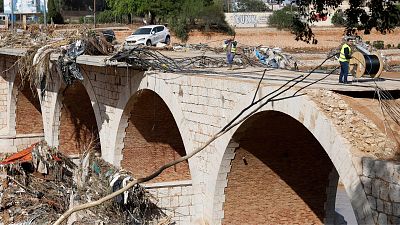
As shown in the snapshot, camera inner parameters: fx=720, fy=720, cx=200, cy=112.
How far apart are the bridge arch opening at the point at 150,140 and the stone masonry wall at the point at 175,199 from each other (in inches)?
17.0

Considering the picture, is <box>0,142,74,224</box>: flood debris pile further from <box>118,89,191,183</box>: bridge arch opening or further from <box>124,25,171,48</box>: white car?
<box>124,25,171,48</box>: white car

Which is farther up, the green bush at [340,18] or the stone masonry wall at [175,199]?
the green bush at [340,18]

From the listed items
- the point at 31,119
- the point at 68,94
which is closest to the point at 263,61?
the point at 68,94

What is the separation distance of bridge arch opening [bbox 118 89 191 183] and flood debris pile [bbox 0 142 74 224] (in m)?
1.81

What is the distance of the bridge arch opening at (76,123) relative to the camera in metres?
21.5

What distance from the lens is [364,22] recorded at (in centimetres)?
1182

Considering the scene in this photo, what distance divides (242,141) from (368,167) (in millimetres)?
4331

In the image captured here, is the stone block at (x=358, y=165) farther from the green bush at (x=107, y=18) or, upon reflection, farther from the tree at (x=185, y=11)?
the green bush at (x=107, y=18)

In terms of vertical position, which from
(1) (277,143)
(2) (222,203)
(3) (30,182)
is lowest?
(3) (30,182)

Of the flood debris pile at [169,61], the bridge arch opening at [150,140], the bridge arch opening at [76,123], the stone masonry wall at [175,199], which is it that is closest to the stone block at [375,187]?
the flood debris pile at [169,61]

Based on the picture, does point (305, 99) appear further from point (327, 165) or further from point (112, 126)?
point (112, 126)

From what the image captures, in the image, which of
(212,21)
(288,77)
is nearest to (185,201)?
(288,77)

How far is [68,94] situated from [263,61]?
704 centimetres

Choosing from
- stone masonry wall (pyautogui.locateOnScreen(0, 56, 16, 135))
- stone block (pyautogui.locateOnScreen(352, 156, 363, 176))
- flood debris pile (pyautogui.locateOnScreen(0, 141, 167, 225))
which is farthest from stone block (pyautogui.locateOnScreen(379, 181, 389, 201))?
stone masonry wall (pyautogui.locateOnScreen(0, 56, 16, 135))
